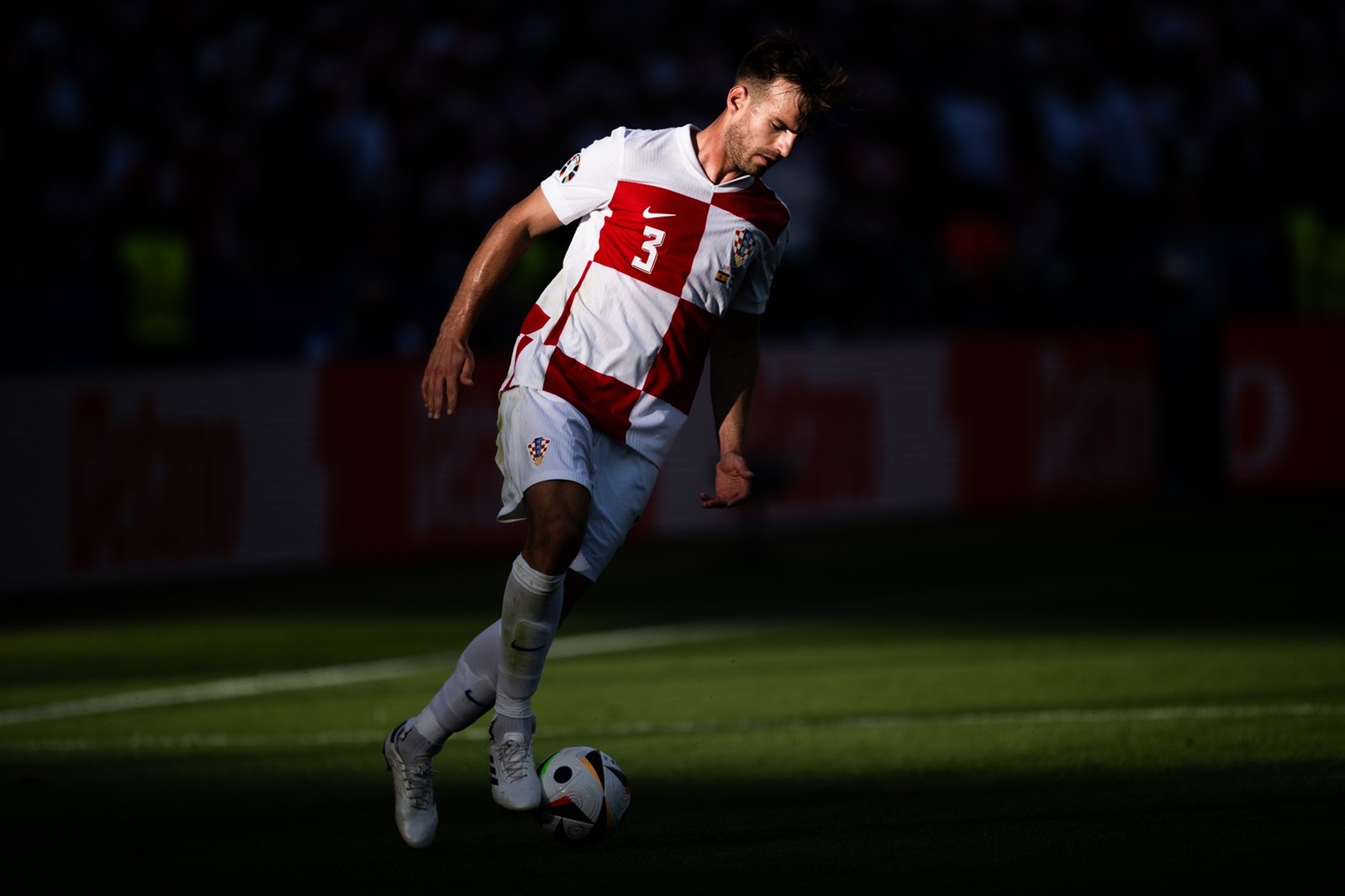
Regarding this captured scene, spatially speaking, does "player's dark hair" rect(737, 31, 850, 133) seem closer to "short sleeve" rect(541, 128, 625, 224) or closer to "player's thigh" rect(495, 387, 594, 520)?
"short sleeve" rect(541, 128, 625, 224)

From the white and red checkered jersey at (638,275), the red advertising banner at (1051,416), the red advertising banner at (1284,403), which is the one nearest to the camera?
the white and red checkered jersey at (638,275)

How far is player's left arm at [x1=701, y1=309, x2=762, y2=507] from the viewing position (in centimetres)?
568

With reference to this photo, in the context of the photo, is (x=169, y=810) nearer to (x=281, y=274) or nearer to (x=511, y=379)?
(x=511, y=379)

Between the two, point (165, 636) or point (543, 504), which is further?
point (165, 636)

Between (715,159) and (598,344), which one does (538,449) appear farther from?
(715,159)

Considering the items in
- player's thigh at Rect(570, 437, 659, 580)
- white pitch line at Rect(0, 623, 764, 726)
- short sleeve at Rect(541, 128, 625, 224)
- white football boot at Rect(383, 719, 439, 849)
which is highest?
short sleeve at Rect(541, 128, 625, 224)

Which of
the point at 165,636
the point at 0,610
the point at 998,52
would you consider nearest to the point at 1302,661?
the point at 165,636

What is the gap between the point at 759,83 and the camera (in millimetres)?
5246

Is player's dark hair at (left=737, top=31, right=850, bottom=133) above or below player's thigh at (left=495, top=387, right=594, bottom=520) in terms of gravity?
above

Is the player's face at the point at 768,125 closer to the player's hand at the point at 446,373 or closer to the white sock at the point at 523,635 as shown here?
the player's hand at the point at 446,373

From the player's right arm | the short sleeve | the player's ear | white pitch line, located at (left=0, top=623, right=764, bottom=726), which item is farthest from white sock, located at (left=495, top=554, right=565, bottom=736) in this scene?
white pitch line, located at (left=0, top=623, right=764, bottom=726)

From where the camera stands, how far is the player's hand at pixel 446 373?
5.12 meters

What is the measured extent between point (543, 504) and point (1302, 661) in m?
4.96

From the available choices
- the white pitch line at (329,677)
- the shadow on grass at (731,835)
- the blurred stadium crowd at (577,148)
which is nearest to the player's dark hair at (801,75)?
the shadow on grass at (731,835)
